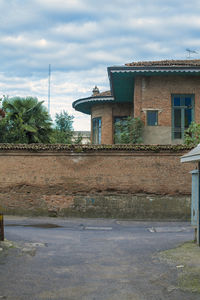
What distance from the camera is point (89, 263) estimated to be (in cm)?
819

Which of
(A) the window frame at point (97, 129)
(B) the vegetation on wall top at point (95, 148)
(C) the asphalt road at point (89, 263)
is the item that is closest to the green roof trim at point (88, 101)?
(A) the window frame at point (97, 129)

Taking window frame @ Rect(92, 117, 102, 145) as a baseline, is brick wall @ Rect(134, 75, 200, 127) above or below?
above

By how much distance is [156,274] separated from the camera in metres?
7.15

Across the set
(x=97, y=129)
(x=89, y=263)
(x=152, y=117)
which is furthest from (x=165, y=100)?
(x=89, y=263)

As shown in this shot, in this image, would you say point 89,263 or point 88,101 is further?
point 88,101

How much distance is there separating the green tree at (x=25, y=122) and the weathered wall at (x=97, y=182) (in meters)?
5.24

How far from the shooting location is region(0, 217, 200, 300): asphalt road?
6.00 metres

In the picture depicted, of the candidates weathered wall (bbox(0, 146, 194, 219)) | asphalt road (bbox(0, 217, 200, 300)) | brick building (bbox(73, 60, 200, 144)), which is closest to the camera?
asphalt road (bbox(0, 217, 200, 300))

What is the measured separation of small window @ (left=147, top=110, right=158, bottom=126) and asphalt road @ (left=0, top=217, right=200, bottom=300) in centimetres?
681

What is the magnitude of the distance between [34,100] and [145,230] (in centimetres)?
1266

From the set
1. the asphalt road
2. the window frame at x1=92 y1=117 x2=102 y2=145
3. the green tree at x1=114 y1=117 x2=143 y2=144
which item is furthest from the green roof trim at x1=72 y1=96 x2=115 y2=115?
the asphalt road

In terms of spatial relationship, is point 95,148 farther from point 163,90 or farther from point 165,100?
point 163,90

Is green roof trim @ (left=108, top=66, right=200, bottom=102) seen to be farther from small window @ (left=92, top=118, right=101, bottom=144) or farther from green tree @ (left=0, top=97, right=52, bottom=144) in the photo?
small window @ (left=92, top=118, right=101, bottom=144)

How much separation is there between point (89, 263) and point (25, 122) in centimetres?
1589
